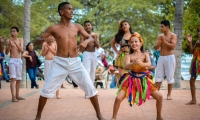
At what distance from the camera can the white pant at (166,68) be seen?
10742 mm

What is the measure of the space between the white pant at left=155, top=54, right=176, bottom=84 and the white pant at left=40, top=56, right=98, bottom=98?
14.1 feet

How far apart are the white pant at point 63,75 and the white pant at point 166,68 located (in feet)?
14.1

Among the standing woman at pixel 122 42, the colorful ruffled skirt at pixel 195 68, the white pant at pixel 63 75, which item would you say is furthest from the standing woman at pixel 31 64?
the white pant at pixel 63 75

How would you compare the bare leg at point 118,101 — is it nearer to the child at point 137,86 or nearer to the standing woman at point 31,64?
the child at point 137,86

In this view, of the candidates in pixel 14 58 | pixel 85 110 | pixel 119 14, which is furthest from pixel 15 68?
pixel 119 14

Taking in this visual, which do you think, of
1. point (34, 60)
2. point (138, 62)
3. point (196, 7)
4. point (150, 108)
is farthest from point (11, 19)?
point (138, 62)

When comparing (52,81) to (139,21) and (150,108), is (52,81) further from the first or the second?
(139,21)

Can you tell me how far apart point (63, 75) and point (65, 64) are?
20cm

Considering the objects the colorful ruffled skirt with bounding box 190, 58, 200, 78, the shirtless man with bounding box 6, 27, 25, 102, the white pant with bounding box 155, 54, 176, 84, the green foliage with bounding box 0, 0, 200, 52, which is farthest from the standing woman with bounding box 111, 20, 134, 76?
the green foliage with bounding box 0, 0, 200, 52

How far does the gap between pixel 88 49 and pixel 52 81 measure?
4.83 metres

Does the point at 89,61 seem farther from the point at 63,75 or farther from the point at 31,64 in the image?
the point at 31,64

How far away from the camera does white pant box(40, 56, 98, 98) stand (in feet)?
22.1

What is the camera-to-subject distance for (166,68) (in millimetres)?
10852

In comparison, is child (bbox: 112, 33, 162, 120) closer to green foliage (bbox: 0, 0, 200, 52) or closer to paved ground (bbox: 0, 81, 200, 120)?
paved ground (bbox: 0, 81, 200, 120)
